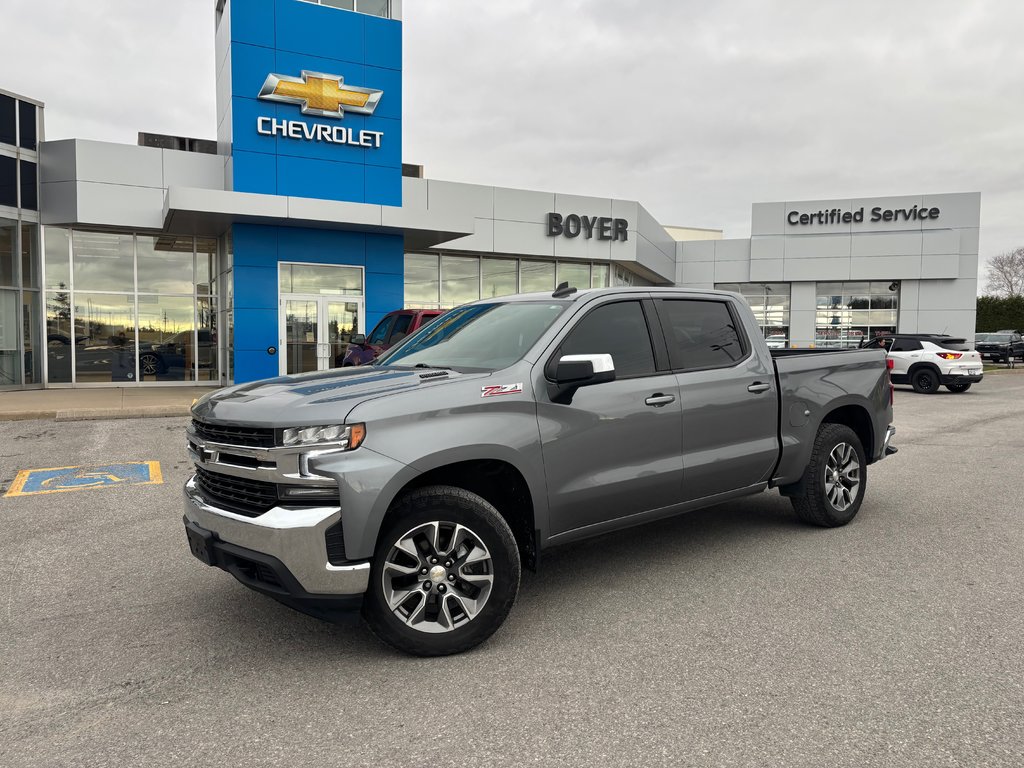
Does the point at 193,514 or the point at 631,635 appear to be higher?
the point at 193,514

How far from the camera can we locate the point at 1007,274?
82500 millimetres

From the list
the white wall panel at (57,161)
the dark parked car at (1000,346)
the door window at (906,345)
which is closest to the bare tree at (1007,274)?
the dark parked car at (1000,346)

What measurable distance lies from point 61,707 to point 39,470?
642 cm

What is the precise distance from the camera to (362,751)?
2805 millimetres

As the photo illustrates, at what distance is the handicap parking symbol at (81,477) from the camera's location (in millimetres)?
7535

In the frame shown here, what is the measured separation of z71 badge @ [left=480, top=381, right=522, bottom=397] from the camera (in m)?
3.81

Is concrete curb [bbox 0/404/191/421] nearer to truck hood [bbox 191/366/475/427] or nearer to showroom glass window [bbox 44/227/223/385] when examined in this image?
showroom glass window [bbox 44/227/223/385]

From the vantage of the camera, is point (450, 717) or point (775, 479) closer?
point (450, 717)

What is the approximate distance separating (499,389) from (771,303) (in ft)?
122

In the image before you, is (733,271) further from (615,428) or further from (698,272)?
(615,428)

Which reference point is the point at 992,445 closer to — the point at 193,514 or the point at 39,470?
the point at 193,514

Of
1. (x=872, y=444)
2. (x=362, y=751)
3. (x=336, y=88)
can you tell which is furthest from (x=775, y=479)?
(x=336, y=88)

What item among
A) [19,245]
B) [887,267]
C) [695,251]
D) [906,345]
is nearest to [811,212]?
[887,267]

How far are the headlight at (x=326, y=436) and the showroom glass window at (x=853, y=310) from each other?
1468 inches
